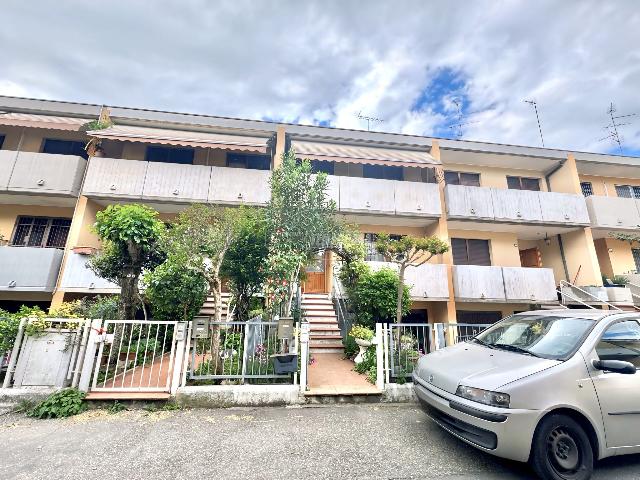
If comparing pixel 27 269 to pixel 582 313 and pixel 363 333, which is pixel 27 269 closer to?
pixel 363 333

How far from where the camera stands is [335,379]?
607 centimetres

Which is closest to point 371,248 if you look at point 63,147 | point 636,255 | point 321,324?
point 321,324

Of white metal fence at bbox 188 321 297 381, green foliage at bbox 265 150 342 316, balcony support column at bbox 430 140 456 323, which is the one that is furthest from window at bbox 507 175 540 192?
white metal fence at bbox 188 321 297 381

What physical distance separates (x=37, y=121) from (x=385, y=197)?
523 inches

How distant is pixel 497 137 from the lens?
13.2 metres

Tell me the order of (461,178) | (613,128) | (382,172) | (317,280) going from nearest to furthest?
(317,280), (382,172), (461,178), (613,128)

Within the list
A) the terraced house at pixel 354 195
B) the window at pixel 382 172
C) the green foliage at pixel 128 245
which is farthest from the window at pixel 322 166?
the green foliage at pixel 128 245

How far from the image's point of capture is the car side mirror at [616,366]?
3.08m

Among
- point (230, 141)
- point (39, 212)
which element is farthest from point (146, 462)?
point (39, 212)

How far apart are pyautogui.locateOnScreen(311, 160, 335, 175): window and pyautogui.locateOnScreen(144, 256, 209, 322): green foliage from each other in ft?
23.3

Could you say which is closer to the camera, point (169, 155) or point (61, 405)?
point (61, 405)

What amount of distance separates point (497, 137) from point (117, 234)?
15.5 metres

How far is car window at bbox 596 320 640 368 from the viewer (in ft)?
11.0

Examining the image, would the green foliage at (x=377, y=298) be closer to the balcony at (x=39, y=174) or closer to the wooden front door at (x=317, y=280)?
the wooden front door at (x=317, y=280)
